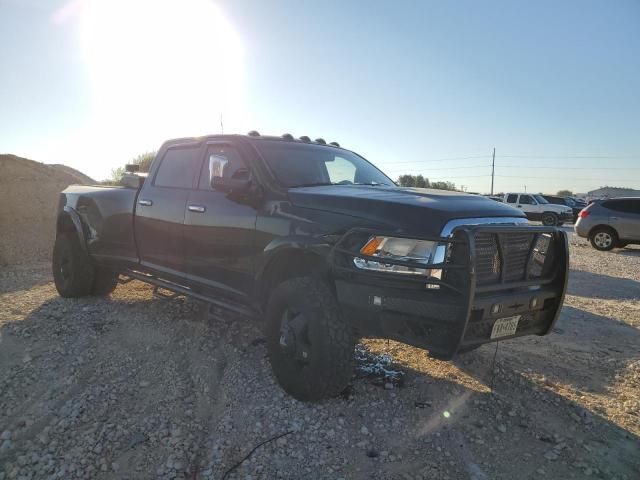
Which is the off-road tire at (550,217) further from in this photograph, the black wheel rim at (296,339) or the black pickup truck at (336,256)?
the black wheel rim at (296,339)

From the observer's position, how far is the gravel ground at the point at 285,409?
113 inches

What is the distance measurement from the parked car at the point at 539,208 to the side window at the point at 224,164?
25452 mm

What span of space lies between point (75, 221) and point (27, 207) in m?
10.2

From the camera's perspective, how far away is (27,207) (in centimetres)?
1474

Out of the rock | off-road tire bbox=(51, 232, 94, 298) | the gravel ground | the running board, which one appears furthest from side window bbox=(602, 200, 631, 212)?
off-road tire bbox=(51, 232, 94, 298)

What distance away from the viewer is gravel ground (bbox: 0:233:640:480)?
2.88 m

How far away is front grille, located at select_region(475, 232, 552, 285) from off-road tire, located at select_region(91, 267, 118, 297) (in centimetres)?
488

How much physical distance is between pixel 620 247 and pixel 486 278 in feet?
45.3

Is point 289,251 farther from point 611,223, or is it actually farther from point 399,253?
point 611,223

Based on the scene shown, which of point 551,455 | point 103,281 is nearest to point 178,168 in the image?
point 103,281

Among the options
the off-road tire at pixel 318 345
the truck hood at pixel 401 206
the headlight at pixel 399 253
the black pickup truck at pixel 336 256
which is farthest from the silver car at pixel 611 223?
the off-road tire at pixel 318 345

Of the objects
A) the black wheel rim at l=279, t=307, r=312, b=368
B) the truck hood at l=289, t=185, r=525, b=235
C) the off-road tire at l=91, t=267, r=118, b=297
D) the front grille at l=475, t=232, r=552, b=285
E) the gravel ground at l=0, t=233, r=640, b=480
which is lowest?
the gravel ground at l=0, t=233, r=640, b=480

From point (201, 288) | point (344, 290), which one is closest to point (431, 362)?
point (344, 290)

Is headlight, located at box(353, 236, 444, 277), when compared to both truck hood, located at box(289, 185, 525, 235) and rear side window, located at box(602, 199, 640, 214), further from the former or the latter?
rear side window, located at box(602, 199, 640, 214)
